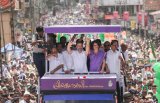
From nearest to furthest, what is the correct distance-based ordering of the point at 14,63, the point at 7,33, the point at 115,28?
1. the point at 115,28
2. the point at 14,63
3. the point at 7,33

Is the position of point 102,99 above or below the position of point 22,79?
above

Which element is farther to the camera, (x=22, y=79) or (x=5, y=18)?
(x=5, y=18)

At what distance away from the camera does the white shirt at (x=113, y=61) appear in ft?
37.2

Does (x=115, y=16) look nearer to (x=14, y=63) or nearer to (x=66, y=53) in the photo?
(x=14, y=63)

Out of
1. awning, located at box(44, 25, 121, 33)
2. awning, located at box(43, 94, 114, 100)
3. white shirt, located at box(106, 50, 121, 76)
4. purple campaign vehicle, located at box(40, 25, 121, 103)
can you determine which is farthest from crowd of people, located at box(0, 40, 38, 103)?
awning, located at box(43, 94, 114, 100)

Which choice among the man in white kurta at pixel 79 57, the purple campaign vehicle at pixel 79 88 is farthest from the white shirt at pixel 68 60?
the purple campaign vehicle at pixel 79 88

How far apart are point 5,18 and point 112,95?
147ft

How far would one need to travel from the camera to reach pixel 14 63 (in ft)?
121

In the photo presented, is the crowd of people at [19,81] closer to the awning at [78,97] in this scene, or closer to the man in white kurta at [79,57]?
the man in white kurta at [79,57]

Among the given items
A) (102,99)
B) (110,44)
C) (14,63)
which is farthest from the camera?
A: (14,63)

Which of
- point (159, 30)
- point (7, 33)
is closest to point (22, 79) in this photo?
point (7, 33)

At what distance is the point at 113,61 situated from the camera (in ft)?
37.3

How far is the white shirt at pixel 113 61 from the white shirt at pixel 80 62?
477 mm

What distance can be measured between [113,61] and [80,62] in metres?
0.66
